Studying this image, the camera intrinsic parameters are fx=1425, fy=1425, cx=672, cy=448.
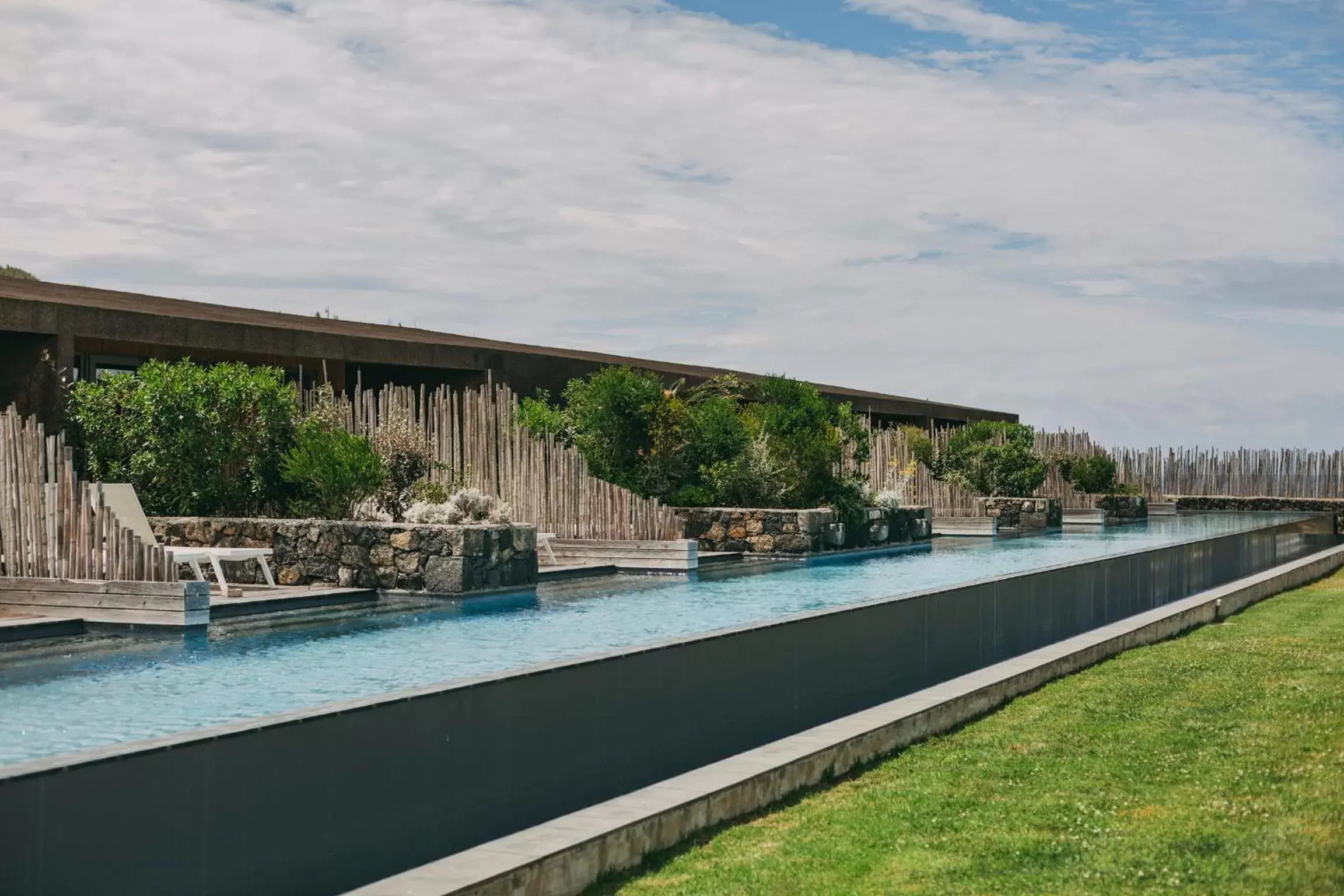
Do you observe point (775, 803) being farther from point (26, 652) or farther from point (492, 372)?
point (492, 372)

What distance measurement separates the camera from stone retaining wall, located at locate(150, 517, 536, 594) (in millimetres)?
12797

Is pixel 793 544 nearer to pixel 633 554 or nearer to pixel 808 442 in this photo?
pixel 808 442

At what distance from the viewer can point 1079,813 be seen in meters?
5.62

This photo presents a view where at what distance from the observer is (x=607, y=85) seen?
15258mm

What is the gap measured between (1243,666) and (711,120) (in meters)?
9.00

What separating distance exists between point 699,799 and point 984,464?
24714 mm

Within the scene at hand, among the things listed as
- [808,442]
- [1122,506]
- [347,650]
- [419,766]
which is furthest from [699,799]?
[1122,506]

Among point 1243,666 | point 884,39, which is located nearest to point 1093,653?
point 1243,666

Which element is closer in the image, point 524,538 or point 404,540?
point 404,540

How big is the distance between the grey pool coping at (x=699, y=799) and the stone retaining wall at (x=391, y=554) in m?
5.41

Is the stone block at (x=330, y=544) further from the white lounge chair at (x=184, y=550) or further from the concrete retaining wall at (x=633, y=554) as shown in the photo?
the concrete retaining wall at (x=633, y=554)

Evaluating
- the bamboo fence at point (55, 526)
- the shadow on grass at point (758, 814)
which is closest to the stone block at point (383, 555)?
the bamboo fence at point (55, 526)

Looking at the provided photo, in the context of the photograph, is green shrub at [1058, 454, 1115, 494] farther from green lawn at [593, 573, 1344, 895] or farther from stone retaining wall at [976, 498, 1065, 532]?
green lawn at [593, 573, 1344, 895]

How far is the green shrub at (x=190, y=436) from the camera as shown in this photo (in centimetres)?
1441
